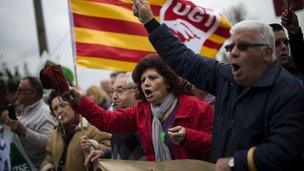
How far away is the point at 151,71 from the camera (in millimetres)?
3988

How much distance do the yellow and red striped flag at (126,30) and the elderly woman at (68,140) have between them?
1.95ft

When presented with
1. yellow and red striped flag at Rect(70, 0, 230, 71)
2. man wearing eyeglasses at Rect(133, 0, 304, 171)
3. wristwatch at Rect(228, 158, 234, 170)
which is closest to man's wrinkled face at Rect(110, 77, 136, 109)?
yellow and red striped flag at Rect(70, 0, 230, 71)

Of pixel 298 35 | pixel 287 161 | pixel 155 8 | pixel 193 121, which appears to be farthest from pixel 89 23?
pixel 287 161

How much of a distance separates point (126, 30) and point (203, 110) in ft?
4.98

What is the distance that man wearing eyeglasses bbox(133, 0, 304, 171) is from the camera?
2.65m

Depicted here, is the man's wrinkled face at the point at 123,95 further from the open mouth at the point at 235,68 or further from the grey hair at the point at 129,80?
the open mouth at the point at 235,68

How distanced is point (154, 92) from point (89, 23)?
1173mm

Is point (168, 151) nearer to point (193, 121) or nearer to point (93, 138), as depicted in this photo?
point (193, 121)

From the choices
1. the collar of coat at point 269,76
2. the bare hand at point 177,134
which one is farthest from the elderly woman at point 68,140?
the collar of coat at point 269,76

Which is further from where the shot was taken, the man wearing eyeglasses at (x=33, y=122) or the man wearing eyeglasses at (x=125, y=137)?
the man wearing eyeglasses at (x=33, y=122)

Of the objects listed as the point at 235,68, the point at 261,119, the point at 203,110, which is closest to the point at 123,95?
the point at 203,110

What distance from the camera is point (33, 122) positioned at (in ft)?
19.2

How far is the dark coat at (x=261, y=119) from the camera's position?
2.64m

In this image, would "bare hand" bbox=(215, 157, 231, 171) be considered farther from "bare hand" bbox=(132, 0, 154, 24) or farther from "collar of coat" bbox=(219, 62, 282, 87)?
"bare hand" bbox=(132, 0, 154, 24)
